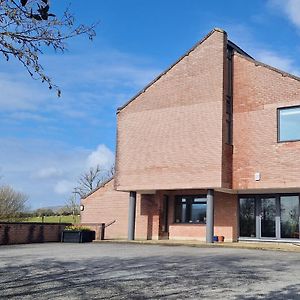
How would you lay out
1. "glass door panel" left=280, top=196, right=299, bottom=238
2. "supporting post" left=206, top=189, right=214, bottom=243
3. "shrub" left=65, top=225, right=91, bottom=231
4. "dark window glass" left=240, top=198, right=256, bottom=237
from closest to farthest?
1. "supporting post" left=206, top=189, right=214, bottom=243
2. "glass door panel" left=280, top=196, right=299, bottom=238
3. "dark window glass" left=240, top=198, right=256, bottom=237
4. "shrub" left=65, top=225, right=91, bottom=231

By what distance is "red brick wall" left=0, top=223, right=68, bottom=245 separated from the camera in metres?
21.5

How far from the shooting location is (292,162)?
20188 mm

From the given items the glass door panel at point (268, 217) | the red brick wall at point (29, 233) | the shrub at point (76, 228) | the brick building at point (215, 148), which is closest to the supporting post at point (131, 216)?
the brick building at point (215, 148)

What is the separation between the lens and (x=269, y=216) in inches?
873

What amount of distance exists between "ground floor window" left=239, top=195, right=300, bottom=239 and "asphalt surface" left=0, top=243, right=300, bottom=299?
8.47m

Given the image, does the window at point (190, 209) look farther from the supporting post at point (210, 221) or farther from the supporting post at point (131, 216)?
the supporting post at point (210, 221)

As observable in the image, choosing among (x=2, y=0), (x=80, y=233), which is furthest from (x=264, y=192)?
(x=2, y=0)

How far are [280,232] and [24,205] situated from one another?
2684cm

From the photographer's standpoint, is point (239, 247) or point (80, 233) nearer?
point (239, 247)

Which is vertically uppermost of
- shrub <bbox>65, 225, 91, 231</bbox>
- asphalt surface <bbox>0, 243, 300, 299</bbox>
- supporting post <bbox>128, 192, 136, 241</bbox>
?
supporting post <bbox>128, 192, 136, 241</bbox>

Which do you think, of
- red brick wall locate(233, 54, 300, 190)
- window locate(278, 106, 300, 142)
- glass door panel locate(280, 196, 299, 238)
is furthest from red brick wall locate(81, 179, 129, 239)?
window locate(278, 106, 300, 142)

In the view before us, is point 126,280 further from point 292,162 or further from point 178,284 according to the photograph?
point 292,162

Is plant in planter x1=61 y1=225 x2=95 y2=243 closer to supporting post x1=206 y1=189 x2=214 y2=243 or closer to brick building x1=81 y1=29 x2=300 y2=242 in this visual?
brick building x1=81 y1=29 x2=300 y2=242

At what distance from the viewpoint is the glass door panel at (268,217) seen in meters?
21.9
